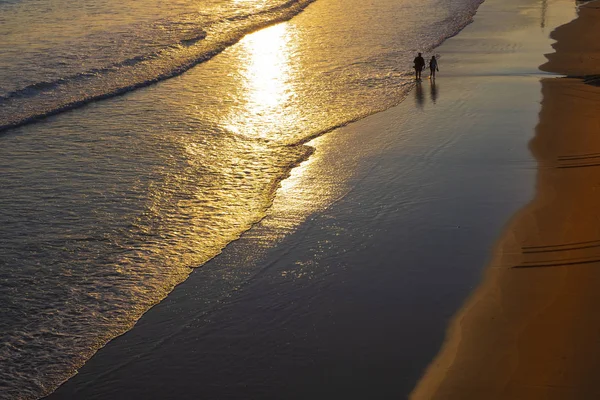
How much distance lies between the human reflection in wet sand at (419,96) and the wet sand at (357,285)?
244 centimetres

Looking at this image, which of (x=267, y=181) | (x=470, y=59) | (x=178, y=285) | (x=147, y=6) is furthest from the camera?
(x=147, y=6)

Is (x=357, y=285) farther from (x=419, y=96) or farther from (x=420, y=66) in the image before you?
(x=420, y=66)

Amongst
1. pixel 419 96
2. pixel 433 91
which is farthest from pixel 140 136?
pixel 433 91

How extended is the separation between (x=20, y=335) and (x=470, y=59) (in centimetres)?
1769

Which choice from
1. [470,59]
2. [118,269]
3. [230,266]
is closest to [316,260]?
[230,266]

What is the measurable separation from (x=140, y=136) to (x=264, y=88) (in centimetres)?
501

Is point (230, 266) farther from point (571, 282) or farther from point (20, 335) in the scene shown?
point (571, 282)

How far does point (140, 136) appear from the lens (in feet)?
53.7

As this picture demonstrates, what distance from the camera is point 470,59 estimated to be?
23.4 meters

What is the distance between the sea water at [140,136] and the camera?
9.92 metres

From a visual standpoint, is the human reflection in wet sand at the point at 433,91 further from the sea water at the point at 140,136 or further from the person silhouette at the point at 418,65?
the sea water at the point at 140,136

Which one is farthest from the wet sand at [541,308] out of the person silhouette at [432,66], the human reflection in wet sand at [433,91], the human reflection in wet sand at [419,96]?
the person silhouette at [432,66]

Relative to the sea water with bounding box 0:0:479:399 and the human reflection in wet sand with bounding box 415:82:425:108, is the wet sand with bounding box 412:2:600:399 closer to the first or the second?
the sea water with bounding box 0:0:479:399

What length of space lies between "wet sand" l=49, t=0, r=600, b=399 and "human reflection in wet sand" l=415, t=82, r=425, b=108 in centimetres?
244
